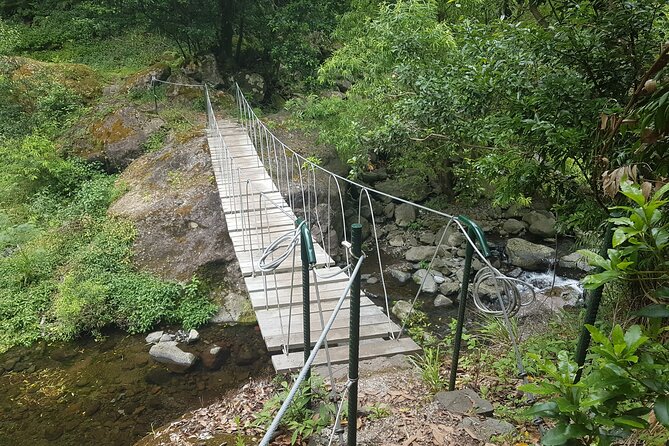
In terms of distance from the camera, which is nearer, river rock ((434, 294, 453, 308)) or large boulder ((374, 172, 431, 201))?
river rock ((434, 294, 453, 308))

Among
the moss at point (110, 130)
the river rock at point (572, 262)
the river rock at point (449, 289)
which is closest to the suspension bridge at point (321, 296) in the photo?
the river rock at point (449, 289)

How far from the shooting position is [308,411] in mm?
1833

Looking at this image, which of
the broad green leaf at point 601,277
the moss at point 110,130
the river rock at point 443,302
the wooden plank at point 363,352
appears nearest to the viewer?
the broad green leaf at point 601,277

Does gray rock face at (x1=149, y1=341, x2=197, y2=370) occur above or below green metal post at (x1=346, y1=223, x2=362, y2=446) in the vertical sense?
below

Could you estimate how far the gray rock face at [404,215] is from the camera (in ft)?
20.9

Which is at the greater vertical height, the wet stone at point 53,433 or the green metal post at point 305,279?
the green metal post at point 305,279

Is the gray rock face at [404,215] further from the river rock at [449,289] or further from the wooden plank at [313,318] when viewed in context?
the wooden plank at [313,318]

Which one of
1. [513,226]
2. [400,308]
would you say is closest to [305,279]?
[400,308]

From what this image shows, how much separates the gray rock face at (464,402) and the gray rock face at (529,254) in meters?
3.74

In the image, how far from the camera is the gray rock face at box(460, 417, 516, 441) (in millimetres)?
1514

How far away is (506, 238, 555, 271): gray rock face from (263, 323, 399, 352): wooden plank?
3.65 m

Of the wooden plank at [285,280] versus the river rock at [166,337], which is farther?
the river rock at [166,337]

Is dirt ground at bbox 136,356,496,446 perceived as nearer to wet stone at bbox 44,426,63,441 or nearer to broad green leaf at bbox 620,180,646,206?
wet stone at bbox 44,426,63,441

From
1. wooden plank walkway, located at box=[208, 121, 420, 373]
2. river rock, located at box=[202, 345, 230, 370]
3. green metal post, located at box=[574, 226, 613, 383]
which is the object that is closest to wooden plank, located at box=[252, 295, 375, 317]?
wooden plank walkway, located at box=[208, 121, 420, 373]
